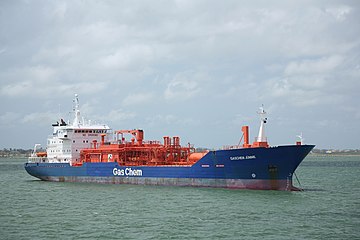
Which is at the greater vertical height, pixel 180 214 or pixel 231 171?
pixel 231 171

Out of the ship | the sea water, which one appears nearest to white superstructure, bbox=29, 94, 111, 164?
the ship

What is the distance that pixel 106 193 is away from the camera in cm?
3500

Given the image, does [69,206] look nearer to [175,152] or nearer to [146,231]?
[146,231]

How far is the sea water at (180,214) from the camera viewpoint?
21281 mm

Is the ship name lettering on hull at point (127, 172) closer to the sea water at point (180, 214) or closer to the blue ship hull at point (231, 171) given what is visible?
the blue ship hull at point (231, 171)

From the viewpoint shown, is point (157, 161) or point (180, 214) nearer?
point (180, 214)

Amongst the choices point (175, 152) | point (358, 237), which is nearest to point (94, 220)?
point (358, 237)

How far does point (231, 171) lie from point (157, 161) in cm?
766

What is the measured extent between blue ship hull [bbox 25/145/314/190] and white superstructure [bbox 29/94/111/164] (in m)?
6.15

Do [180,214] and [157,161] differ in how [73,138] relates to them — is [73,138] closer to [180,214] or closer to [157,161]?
[157,161]

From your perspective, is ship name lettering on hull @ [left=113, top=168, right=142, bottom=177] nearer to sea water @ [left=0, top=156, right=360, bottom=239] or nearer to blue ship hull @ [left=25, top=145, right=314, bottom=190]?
blue ship hull @ [left=25, top=145, right=314, bottom=190]

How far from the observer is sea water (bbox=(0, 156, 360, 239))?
69.8ft

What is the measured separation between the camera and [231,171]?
33625 millimetres

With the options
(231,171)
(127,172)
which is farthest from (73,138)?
(231,171)
